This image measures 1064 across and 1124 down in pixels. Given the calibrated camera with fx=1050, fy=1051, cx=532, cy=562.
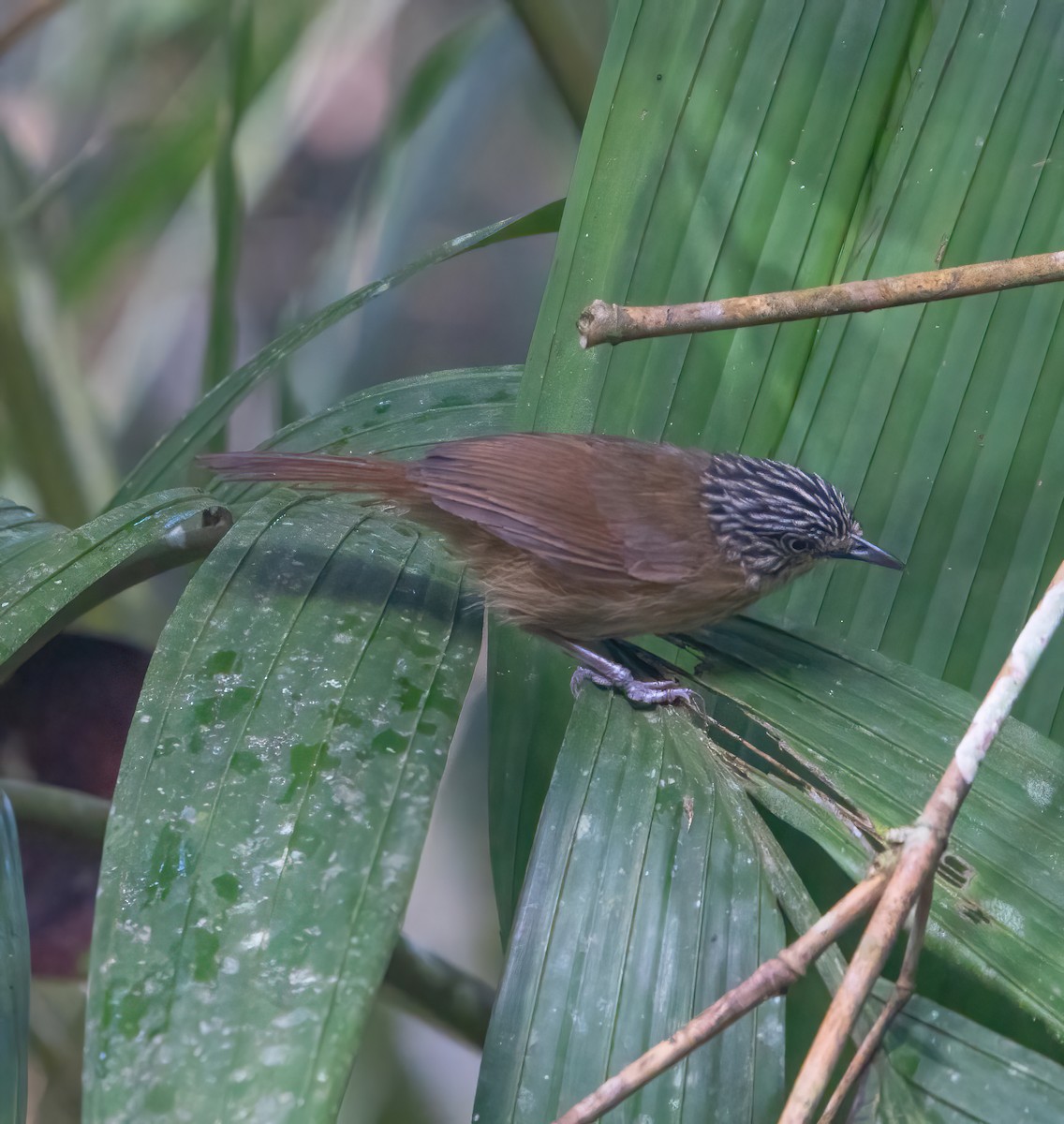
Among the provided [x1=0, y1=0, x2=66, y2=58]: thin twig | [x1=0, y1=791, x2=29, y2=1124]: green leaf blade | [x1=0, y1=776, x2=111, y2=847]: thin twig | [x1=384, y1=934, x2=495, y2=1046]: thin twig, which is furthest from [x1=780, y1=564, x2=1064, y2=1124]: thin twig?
[x1=0, y1=0, x2=66, y2=58]: thin twig

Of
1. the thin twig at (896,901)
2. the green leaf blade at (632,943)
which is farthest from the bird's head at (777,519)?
the thin twig at (896,901)

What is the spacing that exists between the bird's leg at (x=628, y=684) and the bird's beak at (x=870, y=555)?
356 mm

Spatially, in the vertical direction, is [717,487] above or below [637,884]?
above

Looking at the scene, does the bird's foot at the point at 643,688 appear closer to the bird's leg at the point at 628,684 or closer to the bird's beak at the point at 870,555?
the bird's leg at the point at 628,684

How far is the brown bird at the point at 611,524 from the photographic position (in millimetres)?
1525

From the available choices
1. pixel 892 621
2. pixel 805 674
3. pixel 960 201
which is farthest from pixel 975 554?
pixel 960 201

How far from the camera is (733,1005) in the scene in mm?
743

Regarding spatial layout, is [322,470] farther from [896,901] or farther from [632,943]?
[896,901]

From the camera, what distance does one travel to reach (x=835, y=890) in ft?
A: 4.62

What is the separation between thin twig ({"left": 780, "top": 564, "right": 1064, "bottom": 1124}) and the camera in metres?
0.69

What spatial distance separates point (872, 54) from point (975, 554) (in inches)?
27.9

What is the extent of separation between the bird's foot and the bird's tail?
0.40 metres

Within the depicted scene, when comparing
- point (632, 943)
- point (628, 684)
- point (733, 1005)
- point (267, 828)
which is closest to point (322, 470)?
point (628, 684)

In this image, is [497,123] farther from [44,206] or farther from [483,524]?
[483,524]
